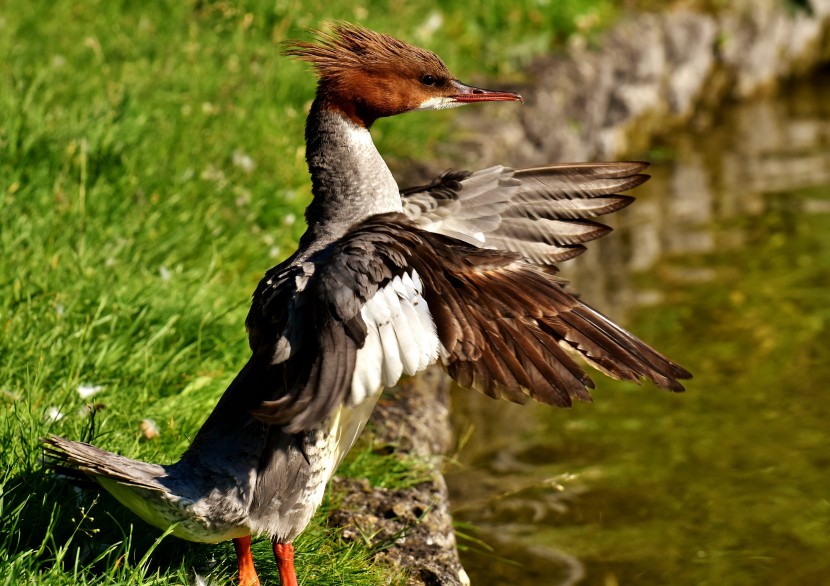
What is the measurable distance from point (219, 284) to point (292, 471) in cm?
170

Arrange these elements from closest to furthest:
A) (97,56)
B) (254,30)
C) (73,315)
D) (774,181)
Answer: (73,315) → (97,56) → (254,30) → (774,181)

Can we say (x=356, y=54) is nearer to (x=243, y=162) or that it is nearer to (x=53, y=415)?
(x=53, y=415)

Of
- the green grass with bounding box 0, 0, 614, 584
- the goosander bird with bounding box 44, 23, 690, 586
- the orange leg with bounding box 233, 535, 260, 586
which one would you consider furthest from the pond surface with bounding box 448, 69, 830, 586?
the goosander bird with bounding box 44, 23, 690, 586

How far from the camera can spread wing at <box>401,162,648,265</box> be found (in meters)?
3.62

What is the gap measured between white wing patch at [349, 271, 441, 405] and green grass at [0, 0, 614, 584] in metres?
0.71

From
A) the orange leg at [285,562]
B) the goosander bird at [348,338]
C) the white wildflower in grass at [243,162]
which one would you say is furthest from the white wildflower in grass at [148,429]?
the white wildflower in grass at [243,162]

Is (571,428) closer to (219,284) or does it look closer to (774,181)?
(219,284)

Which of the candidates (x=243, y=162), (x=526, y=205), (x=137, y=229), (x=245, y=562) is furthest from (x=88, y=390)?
(x=243, y=162)

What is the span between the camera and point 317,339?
268 centimetres

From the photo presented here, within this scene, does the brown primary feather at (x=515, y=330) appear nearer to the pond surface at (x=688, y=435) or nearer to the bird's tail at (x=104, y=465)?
the bird's tail at (x=104, y=465)

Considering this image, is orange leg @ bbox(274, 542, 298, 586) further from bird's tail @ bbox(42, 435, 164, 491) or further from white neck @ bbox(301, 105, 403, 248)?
white neck @ bbox(301, 105, 403, 248)

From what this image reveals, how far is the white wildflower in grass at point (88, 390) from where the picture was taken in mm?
3510

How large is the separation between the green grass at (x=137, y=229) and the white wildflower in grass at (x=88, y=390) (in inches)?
0.8

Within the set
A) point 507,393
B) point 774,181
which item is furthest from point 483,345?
point 774,181
